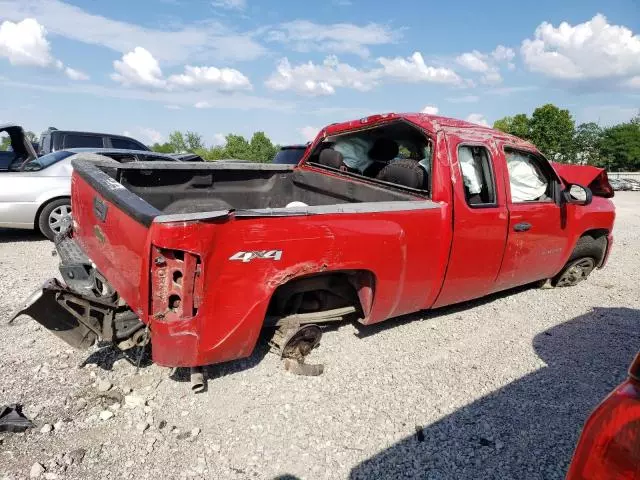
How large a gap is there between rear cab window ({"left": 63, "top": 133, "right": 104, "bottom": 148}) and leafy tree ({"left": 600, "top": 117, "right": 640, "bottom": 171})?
2097 inches

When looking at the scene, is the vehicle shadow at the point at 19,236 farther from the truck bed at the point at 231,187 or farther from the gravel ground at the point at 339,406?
the truck bed at the point at 231,187

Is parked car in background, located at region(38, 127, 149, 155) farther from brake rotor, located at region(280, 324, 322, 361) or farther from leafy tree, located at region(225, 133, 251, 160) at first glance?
leafy tree, located at region(225, 133, 251, 160)

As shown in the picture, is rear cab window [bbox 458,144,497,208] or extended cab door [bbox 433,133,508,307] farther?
rear cab window [bbox 458,144,497,208]

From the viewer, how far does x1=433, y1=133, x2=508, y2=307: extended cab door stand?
11.9ft

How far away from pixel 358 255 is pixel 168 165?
7.67ft

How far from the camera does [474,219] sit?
3.69m

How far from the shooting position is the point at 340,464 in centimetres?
247

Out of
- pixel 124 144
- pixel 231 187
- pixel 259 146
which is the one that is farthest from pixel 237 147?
pixel 231 187

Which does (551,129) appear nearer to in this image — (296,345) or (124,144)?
(124,144)

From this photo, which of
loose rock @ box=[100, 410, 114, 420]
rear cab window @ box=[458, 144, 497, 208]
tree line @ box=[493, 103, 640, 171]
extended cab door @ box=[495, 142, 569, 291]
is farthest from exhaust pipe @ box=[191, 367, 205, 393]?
tree line @ box=[493, 103, 640, 171]

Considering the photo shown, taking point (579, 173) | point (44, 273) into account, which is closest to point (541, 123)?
point (579, 173)

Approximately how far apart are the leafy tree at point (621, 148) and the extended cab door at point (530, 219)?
53197mm

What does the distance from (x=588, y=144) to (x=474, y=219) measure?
59.0 meters

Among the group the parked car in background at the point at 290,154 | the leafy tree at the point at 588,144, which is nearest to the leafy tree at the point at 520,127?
the leafy tree at the point at 588,144
